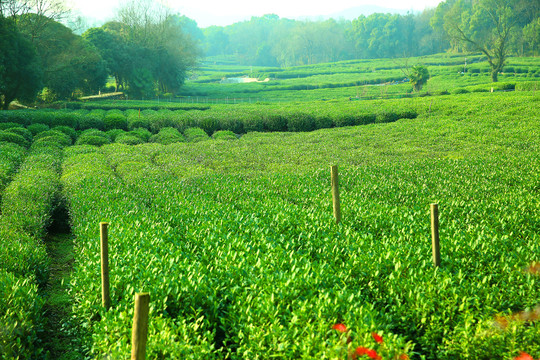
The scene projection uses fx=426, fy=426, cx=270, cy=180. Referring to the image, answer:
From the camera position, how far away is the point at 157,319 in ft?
15.3

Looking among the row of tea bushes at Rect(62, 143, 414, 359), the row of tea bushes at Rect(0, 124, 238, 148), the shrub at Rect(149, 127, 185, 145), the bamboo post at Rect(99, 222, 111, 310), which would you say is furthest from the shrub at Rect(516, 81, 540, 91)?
the bamboo post at Rect(99, 222, 111, 310)

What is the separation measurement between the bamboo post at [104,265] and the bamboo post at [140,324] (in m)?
1.71

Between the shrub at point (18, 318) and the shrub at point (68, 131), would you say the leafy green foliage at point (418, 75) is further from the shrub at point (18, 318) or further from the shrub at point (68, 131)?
the shrub at point (18, 318)

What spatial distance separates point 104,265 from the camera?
5.18 meters

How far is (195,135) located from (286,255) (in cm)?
2253

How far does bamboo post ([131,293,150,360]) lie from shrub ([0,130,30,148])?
22.8m

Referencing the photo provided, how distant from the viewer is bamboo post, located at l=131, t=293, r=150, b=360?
3664mm

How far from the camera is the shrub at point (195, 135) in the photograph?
27325 millimetres

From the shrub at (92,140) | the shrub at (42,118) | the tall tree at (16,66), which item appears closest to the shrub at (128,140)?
the shrub at (92,140)

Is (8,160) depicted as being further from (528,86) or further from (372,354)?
(528,86)

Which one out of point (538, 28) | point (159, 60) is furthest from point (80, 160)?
point (538, 28)

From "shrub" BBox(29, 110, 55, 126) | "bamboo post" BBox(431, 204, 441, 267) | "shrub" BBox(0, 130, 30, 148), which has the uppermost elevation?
"shrub" BBox(29, 110, 55, 126)

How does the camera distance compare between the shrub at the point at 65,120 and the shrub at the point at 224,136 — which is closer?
the shrub at the point at 224,136

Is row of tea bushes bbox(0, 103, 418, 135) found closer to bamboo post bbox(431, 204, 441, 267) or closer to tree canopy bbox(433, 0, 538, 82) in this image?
bamboo post bbox(431, 204, 441, 267)
